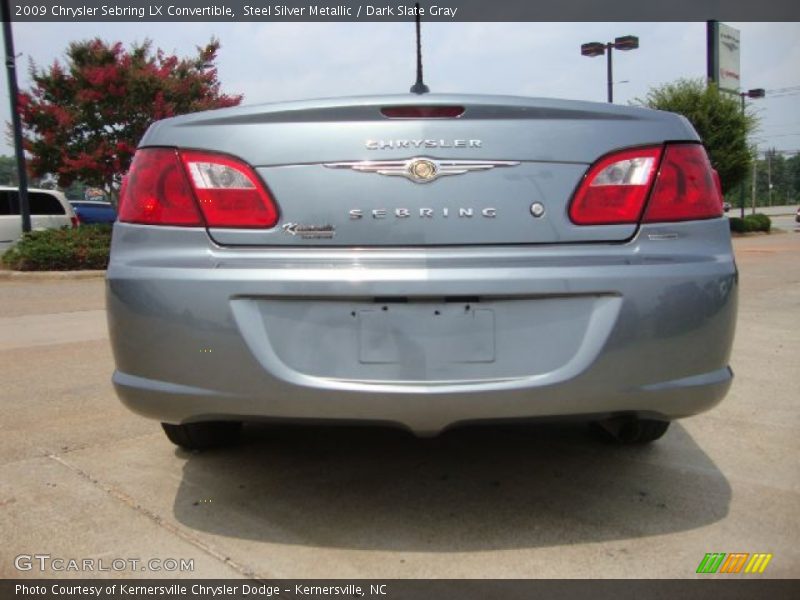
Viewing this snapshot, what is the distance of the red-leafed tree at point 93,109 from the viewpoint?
1470cm

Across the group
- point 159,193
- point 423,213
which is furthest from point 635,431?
point 159,193

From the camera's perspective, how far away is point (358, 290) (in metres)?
1.99

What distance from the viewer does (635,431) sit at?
9.75ft

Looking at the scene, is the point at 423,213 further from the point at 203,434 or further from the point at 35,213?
the point at 35,213

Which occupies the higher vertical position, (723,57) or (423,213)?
(723,57)

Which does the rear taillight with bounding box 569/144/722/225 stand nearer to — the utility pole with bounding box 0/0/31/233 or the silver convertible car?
the silver convertible car

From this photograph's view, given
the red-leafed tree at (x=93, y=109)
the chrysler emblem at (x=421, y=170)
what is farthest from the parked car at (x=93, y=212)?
the chrysler emblem at (x=421, y=170)

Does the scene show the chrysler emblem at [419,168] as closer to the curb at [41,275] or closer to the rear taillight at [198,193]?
the rear taillight at [198,193]

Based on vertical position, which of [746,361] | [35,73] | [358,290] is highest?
[35,73]

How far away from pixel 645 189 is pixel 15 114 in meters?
13.9

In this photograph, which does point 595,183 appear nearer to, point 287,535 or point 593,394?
point 593,394

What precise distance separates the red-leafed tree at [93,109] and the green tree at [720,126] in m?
14.7

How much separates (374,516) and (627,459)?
114cm

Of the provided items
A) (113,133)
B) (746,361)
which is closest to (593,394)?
(746,361)
